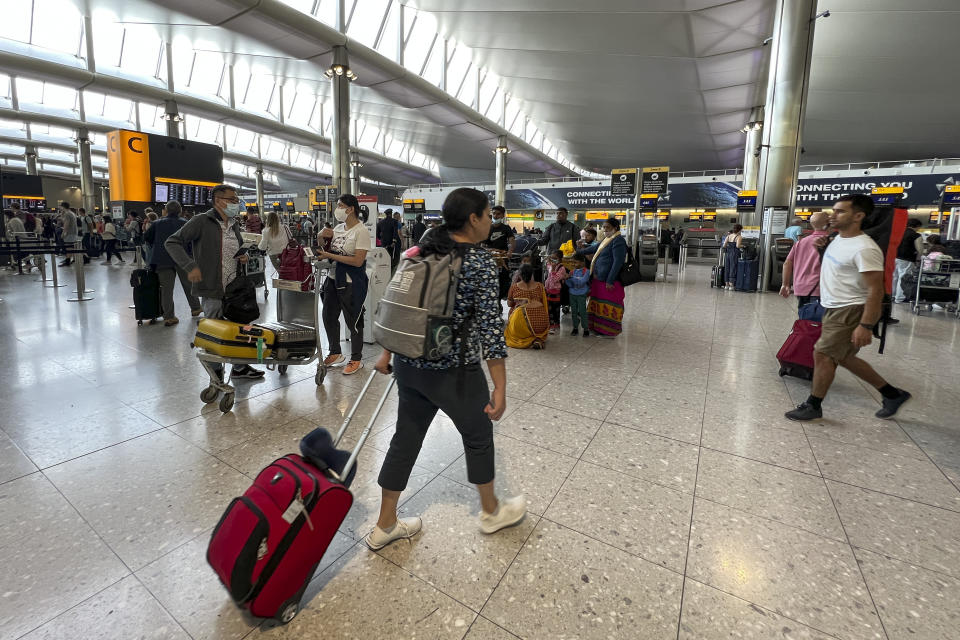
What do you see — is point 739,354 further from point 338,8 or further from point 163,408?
point 338,8

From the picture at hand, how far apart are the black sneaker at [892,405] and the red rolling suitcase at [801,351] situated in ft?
2.38

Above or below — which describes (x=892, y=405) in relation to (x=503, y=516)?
above

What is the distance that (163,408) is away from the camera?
10.8 ft

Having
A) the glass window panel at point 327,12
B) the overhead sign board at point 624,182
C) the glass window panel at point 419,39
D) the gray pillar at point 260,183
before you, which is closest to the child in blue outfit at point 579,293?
the overhead sign board at point 624,182

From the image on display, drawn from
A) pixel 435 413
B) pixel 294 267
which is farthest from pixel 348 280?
pixel 435 413

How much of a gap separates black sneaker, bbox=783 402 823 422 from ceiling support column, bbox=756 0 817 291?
8.60 metres

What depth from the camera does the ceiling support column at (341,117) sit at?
14398mm

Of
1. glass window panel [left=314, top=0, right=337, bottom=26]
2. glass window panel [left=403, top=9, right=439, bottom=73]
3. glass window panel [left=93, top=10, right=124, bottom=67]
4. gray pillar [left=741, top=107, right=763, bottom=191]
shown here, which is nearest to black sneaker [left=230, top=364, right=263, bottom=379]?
glass window panel [left=314, top=0, right=337, bottom=26]

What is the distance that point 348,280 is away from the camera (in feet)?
13.7

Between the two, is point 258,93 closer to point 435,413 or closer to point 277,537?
point 435,413

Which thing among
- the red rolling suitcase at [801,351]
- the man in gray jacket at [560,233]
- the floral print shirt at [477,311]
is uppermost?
the man in gray jacket at [560,233]

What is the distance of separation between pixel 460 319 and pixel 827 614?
64.2 inches

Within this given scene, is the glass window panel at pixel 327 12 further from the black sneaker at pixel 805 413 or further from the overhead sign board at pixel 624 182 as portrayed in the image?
the black sneaker at pixel 805 413

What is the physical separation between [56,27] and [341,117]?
35.6ft
